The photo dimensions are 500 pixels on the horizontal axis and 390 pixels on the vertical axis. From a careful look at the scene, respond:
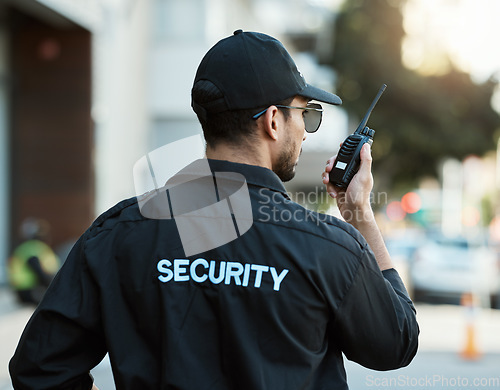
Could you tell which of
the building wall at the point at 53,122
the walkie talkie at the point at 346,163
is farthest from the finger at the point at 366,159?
the building wall at the point at 53,122

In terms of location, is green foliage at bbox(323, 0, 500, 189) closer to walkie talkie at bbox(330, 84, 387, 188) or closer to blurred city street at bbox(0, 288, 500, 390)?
blurred city street at bbox(0, 288, 500, 390)

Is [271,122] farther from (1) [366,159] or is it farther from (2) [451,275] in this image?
(2) [451,275]

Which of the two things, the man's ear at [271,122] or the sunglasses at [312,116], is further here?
the sunglasses at [312,116]

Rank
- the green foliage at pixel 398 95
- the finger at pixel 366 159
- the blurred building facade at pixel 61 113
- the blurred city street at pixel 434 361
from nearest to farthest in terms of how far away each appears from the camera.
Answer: the finger at pixel 366 159 → the blurred city street at pixel 434 361 → the blurred building facade at pixel 61 113 → the green foliage at pixel 398 95

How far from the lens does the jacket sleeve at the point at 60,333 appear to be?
63.7 inches

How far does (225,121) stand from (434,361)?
21.4ft

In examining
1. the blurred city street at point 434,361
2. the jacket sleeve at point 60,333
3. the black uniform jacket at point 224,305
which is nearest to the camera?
the black uniform jacket at point 224,305

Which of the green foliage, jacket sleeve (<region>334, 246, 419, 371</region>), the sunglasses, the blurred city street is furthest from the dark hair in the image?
the green foliage

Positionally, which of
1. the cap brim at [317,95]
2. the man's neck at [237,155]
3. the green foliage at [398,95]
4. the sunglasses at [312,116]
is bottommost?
the man's neck at [237,155]

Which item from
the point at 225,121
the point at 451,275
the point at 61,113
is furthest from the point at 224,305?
the point at 451,275

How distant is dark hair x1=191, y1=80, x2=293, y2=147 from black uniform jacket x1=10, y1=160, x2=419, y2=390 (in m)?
0.09

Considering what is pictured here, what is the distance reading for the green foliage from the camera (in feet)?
83.1

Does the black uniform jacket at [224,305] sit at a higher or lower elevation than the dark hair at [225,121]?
lower

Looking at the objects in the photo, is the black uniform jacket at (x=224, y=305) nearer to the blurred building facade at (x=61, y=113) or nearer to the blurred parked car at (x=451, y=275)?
the blurred building facade at (x=61, y=113)
